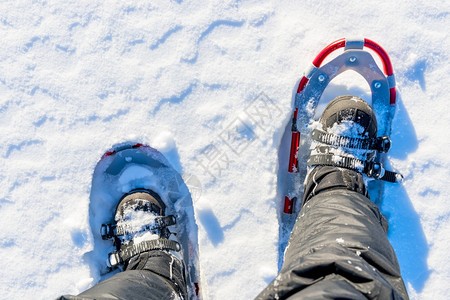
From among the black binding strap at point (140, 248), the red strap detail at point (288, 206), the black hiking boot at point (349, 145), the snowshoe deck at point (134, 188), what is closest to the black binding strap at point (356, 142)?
the black hiking boot at point (349, 145)

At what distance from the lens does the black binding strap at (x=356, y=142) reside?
4.59ft

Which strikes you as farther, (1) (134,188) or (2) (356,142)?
(1) (134,188)

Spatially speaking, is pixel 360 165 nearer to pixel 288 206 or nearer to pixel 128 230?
pixel 288 206

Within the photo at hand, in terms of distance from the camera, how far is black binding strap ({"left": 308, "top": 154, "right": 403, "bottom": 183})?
1389mm

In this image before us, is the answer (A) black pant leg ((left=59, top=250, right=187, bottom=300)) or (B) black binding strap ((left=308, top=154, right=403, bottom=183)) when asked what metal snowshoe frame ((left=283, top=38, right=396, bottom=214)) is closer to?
(B) black binding strap ((left=308, top=154, right=403, bottom=183))

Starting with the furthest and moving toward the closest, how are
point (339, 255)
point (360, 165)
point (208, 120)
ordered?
point (208, 120) < point (360, 165) < point (339, 255)

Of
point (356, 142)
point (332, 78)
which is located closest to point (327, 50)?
point (332, 78)

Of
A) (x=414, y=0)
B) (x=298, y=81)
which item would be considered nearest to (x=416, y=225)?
(x=298, y=81)

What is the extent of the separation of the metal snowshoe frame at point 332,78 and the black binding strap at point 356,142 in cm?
9

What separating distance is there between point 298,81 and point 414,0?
58 cm

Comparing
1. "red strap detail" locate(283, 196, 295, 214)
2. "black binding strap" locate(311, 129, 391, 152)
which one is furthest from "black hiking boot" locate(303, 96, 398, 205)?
"red strap detail" locate(283, 196, 295, 214)

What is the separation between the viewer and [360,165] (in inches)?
54.8

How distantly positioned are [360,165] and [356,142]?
92mm

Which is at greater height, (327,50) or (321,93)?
(327,50)
